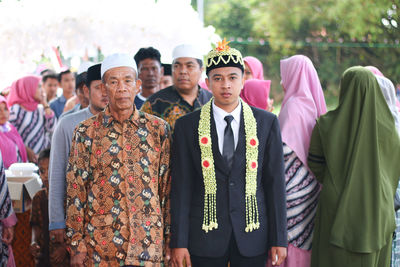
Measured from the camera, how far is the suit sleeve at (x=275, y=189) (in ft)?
10.6

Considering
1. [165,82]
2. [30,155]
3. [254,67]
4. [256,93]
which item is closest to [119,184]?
[256,93]

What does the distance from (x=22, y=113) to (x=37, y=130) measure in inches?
13.4

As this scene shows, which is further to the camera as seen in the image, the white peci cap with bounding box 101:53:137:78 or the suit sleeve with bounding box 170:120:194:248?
the white peci cap with bounding box 101:53:137:78

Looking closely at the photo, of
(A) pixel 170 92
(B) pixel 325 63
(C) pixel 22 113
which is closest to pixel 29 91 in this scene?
(C) pixel 22 113

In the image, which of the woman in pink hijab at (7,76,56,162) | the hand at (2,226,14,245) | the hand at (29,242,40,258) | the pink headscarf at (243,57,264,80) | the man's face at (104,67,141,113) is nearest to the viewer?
the man's face at (104,67,141,113)

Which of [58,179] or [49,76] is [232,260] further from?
[49,76]

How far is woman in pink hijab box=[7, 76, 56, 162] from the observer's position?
7832 mm

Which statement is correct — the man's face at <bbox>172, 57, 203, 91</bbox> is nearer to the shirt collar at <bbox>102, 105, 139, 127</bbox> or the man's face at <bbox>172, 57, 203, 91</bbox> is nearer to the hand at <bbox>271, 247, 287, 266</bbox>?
the shirt collar at <bbox>102, 105, 139, 127</bbox>

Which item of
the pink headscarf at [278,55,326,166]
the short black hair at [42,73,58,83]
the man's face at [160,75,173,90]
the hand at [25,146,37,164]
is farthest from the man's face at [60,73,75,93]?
the pink headscarf at [278,55,326,166]

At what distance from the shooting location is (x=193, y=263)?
327 centimetres

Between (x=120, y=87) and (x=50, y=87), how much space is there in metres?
6.85

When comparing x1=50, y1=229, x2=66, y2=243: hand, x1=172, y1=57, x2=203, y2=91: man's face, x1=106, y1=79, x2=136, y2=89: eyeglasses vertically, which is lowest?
x1=50, y1=229, x2=66, y2=243: hand

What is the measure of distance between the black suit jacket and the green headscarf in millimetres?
513

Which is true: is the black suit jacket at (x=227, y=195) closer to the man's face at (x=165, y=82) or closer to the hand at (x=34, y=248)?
the hand at (x=34, y=248)
